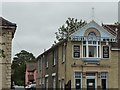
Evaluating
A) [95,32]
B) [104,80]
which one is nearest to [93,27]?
[95,32]

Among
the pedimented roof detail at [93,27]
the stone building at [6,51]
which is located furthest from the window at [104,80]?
the stone building at [6,51]

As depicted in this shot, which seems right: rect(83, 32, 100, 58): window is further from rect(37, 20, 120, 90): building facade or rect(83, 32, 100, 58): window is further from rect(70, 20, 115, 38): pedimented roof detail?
rect(70, 20, 115, 38): pedimented roof detail

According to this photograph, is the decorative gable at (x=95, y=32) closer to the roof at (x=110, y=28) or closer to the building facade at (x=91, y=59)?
the building facade at (x=91, y=59)

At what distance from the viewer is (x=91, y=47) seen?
40438mm

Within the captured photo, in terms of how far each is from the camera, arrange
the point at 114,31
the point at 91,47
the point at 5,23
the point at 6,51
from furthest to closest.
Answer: the point at 114,31 < the point at 91,47 < the point at 5,23 < the point at 6,51

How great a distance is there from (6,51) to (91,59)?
43.3 feet

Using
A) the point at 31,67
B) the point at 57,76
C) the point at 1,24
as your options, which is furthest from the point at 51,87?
the point at 31,67

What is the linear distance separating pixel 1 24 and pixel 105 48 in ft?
49.4

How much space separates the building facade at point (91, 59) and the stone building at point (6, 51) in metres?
11.5

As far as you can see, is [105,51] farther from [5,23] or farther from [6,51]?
[6,51]

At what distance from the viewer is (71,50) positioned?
4006cm

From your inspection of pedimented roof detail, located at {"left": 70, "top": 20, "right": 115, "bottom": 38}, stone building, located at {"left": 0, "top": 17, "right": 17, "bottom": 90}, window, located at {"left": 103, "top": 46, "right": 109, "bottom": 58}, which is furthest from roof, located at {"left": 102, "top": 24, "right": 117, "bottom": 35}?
stone building, located at {"left": 0, "top": 17, "right": 17, "bottom": 90}

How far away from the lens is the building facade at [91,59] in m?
39.8

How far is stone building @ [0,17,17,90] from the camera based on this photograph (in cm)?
2861
